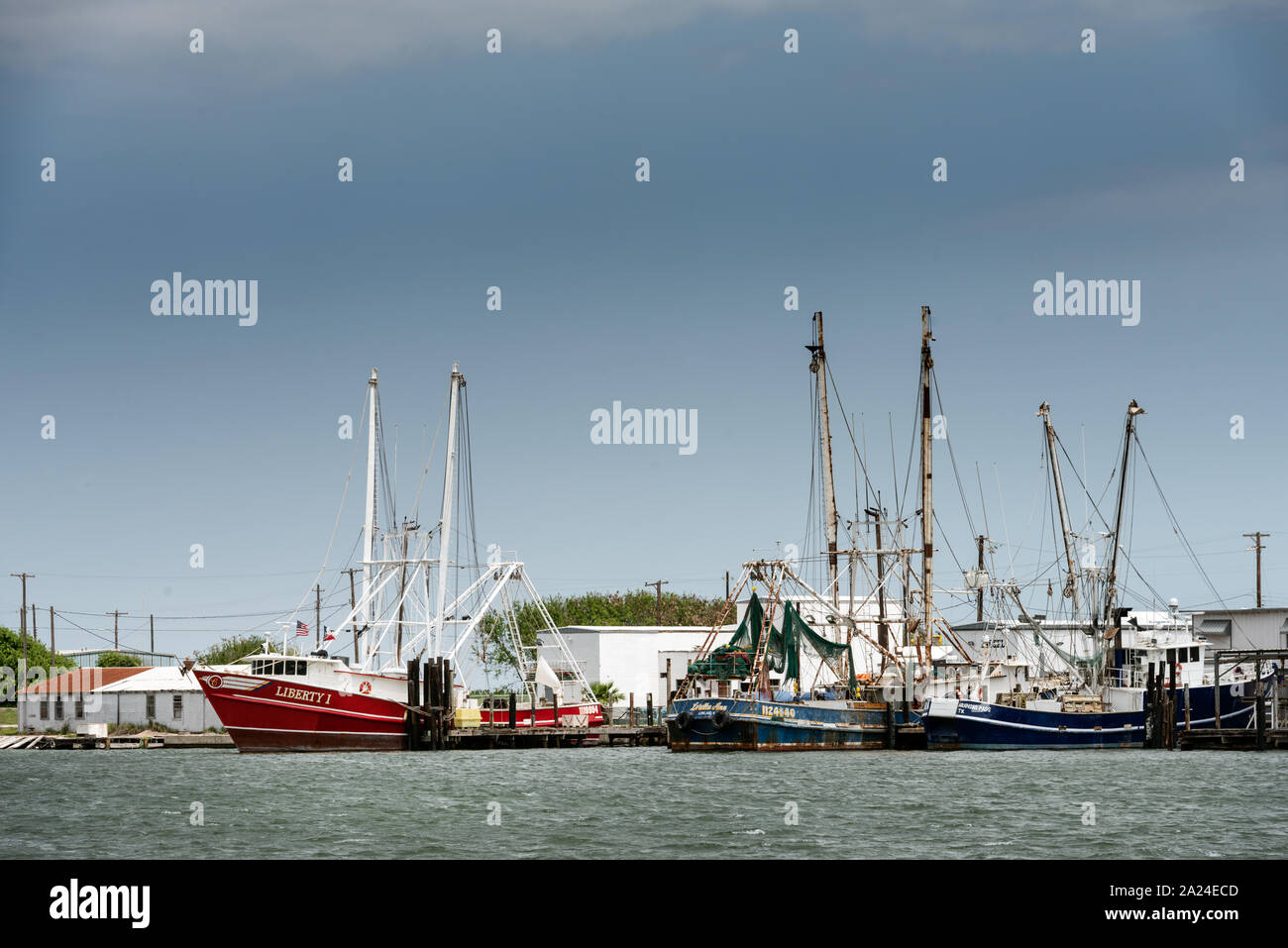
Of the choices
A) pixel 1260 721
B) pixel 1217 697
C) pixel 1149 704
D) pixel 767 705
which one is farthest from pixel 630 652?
pixel 1260 721

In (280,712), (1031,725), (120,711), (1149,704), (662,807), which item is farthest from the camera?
(120,711)

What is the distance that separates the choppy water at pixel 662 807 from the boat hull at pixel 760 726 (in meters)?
4.55

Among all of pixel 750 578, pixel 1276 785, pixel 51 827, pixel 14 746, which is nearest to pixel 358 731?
pixel 750 578

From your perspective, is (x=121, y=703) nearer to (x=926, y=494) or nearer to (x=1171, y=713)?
(x=926, y=494)

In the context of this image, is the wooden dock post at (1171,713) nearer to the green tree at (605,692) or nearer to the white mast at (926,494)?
the white mast at (926,494)

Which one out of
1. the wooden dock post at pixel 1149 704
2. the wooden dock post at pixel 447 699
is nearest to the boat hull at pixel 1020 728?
the wooden dock post at pixel 1149 704

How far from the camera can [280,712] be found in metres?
70.4

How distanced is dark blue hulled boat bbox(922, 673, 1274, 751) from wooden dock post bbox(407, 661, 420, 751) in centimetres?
2559

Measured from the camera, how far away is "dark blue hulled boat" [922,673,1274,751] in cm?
7162

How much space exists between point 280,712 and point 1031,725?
37335mm

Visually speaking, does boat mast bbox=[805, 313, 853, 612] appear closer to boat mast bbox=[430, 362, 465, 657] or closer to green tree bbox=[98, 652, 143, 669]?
boat mast bbox=[430, 362, 465, 657]
